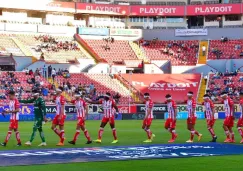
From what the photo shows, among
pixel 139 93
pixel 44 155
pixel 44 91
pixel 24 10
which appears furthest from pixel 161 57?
pixel 44 155

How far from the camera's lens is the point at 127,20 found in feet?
303

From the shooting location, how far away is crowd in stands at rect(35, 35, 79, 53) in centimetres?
7831

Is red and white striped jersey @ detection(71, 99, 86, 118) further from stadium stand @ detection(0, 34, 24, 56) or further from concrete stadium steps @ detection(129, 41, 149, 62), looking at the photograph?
concrete stadium steps @ detection(129, 41, 149, 62)

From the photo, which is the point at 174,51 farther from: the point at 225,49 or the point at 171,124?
the point at 171,124

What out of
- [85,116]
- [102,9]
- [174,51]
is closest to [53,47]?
[102,9]

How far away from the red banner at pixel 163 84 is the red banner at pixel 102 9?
1527 cm

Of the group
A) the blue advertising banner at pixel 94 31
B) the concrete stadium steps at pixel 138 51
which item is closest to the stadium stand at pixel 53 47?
the blue advertising banner at pixel 94 31

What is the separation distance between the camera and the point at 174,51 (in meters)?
86.3

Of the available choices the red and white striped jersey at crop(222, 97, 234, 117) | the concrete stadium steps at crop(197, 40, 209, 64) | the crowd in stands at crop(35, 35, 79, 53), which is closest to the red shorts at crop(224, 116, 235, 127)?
the red and white striped jersey at crop(222, 97, 234, 117)

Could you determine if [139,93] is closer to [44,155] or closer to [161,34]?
[161,34]

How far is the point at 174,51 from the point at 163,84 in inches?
431

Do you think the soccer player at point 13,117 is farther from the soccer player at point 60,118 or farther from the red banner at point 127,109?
the red banner at point 127,109

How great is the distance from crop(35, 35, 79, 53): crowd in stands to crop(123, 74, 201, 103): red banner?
9.33 metres

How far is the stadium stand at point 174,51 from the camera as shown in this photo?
8412cm
